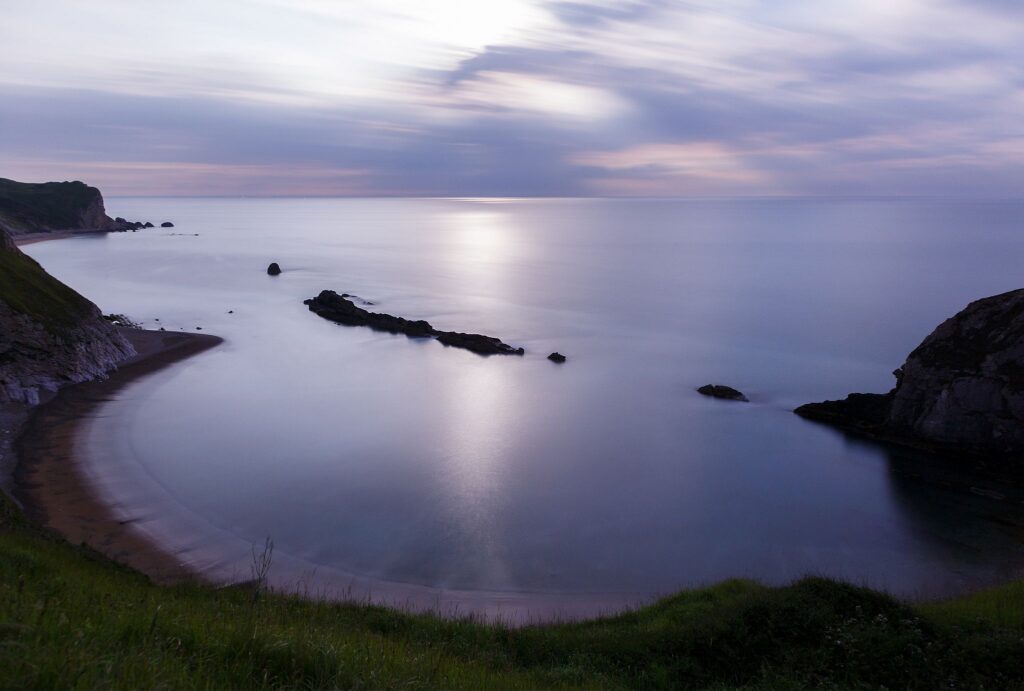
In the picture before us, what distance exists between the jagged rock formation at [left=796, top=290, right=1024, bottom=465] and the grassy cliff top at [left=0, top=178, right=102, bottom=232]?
164 metres

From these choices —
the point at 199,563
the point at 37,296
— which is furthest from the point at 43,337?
the point at 199,563

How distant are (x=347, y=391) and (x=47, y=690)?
36.9 metres

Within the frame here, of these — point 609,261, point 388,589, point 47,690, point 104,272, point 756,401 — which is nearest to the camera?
point 47,690

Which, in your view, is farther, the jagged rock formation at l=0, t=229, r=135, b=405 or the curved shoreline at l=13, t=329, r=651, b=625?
the jagged rock formation at l=0, t=229, r=135, b=405

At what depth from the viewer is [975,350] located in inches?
1195

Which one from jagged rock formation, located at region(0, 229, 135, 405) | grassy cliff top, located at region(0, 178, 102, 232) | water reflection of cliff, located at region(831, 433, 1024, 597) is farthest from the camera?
grassy cliff top, located at region(0, 178, 102, 232)

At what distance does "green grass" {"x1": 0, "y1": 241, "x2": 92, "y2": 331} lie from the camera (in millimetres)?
37078

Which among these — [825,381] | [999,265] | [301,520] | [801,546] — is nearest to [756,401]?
[825,381]

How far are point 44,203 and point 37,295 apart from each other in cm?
14848

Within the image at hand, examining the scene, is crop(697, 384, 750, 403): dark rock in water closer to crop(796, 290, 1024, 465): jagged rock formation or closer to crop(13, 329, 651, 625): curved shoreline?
crop(796, 290, 1024, 465): jagged rock formation

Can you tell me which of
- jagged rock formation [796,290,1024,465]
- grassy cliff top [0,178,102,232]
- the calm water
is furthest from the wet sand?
grassy cliff top [0,178,102,232]

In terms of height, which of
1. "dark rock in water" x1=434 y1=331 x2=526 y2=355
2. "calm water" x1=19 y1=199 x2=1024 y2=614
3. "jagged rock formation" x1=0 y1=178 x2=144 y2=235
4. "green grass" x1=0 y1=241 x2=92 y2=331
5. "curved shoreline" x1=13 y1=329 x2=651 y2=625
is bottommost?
"curved shoreline" x1=13 y1=329 x2=651 y2=625

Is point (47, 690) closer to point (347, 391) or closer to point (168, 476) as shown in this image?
point (168, 476)

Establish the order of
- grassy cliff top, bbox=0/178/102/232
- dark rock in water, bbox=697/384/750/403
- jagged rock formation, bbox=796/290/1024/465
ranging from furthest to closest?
grassy cliff top, bbox=0/178/102/232
dark rock in water, bbox=697/384/750/403
jagged rock formation, bbox=796/290/1024/465
